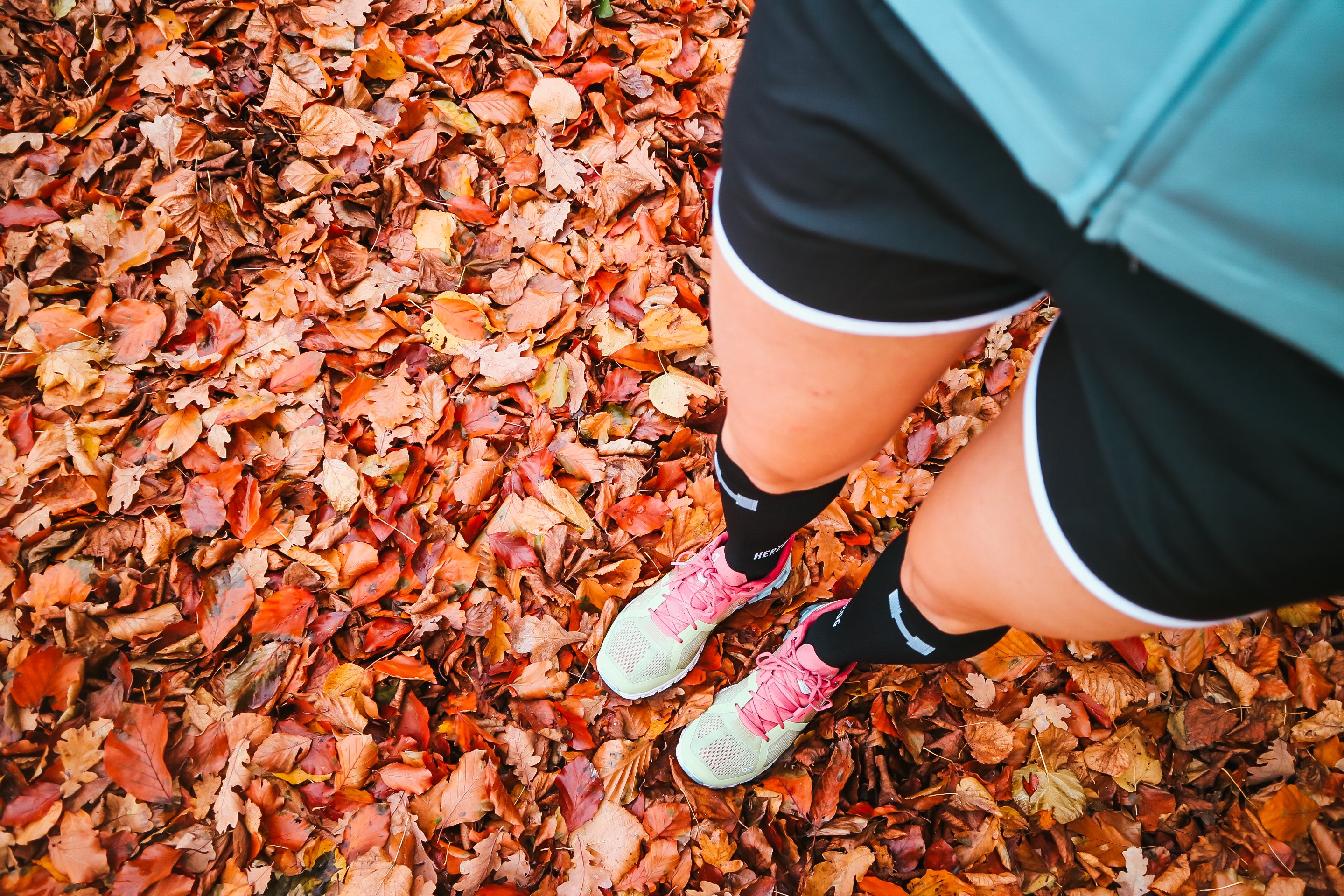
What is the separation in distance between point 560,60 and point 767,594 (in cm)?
165

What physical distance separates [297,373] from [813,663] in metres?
1.38

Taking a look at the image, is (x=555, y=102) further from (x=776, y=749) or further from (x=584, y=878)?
(x=584, y=878)

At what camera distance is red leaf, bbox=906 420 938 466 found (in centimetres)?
177

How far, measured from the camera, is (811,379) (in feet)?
2.46

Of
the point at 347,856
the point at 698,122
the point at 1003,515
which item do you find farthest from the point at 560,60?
the point at 347,856

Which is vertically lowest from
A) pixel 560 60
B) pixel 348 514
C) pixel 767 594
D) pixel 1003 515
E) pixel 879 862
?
pixel 348 514

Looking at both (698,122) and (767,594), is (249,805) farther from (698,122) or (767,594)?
(698,122)

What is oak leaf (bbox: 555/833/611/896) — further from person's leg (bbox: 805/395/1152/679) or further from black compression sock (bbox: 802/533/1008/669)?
person's leg (bbox: 805/395/1152/679)

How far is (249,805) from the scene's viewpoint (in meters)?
1.34

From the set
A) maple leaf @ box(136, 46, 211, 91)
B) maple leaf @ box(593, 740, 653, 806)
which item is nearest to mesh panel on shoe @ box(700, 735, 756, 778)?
maple leaf @ box(593, 740, 653, 806)

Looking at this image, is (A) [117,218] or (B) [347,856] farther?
(A) [117,218]

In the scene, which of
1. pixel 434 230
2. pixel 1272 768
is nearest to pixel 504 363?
pixel 434 230

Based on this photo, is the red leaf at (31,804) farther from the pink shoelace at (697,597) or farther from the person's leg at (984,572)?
the person's leg at (984,572)

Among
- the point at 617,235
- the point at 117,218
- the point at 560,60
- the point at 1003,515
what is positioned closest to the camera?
the point at 1003,515
